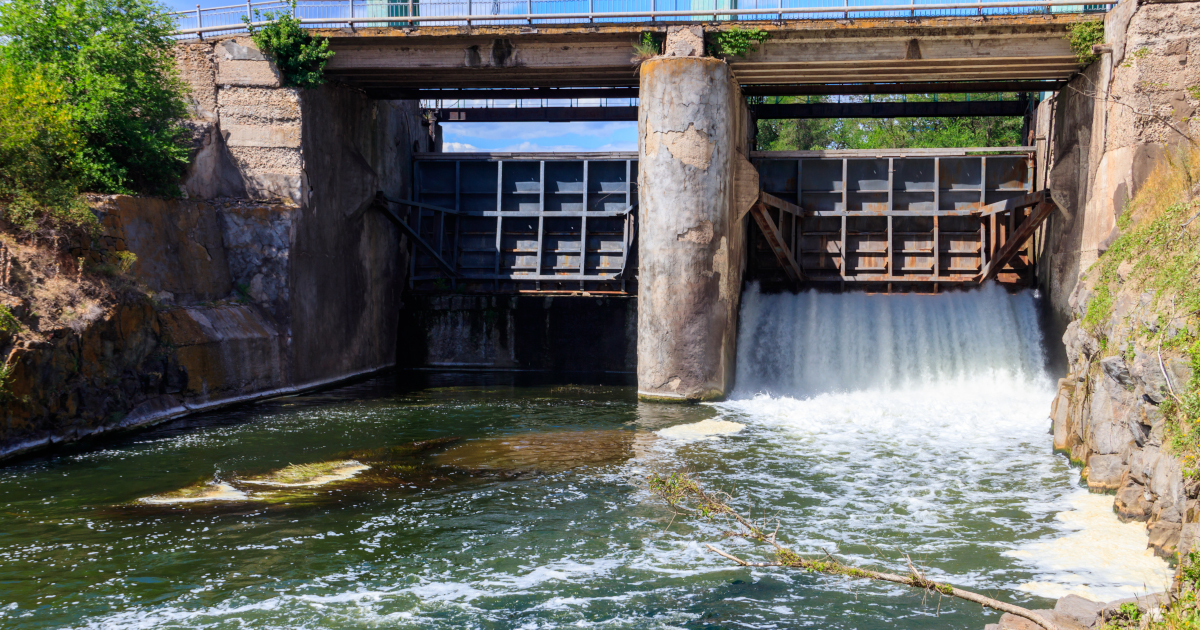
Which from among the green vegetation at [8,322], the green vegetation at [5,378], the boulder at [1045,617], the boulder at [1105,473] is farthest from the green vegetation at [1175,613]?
the green vegetation at [8,322]

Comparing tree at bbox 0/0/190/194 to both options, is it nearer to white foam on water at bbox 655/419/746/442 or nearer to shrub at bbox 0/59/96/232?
shrub at bbox 0/59/96/232

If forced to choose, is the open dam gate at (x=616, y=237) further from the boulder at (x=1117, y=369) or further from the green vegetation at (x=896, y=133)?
the green vegetation at (x=896, y=133)

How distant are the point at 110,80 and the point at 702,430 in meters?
10.9

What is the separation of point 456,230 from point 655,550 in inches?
636

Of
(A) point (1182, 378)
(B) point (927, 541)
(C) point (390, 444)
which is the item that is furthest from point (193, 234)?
(A) point (1182, 378)

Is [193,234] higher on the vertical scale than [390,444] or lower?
higher

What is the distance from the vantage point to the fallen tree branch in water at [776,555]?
17.0 ft

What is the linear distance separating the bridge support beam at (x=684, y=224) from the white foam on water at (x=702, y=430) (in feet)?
6.22

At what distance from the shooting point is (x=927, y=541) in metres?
7.53

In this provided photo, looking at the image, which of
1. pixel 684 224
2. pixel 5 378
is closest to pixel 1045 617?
pixel 684 224

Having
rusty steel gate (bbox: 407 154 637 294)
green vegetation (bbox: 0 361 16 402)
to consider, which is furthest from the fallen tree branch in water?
rusty steel gate (bbox: 407 154 637 294)

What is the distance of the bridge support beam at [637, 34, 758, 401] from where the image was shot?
1483 cm

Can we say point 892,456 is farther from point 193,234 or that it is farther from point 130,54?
point 130,54

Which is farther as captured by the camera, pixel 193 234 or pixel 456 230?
pixel 456 230
